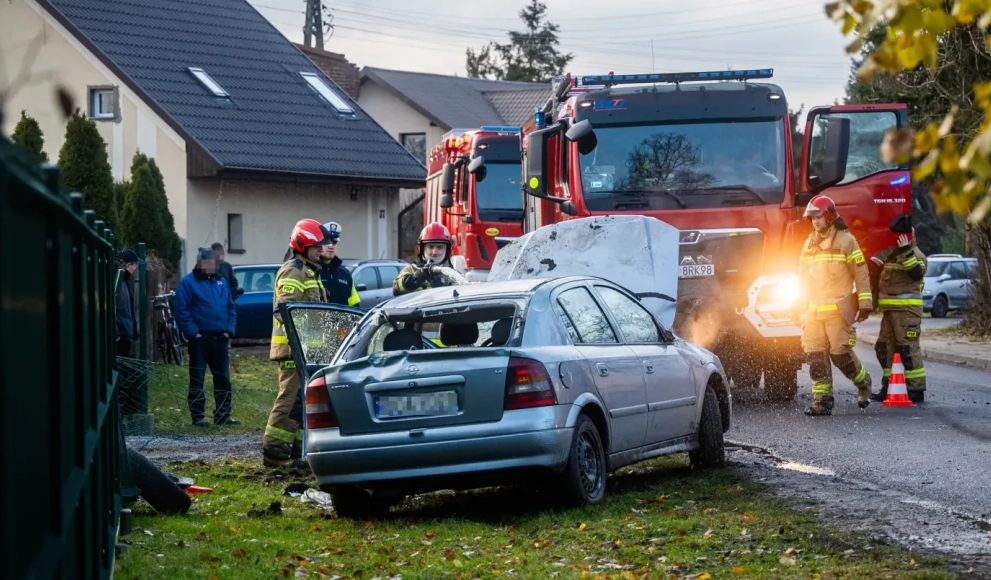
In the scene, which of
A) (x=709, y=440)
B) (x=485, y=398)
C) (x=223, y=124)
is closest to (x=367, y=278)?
(x=223, y=124)

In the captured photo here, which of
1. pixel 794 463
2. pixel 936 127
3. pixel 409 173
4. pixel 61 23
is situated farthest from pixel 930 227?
pixel 936 127

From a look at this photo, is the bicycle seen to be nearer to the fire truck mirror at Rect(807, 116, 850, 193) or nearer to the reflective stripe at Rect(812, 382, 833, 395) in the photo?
the reflective stripe at Rect(812, 382, 833, 395)

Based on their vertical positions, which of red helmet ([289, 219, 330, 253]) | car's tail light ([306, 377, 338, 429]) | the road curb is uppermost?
red helmet ([289, 219, 330, 253])

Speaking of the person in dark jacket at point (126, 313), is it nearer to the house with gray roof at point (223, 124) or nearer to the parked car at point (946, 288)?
the house with gray roof at point (223, 124)

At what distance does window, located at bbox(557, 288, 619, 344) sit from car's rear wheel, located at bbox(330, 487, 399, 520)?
1591mm

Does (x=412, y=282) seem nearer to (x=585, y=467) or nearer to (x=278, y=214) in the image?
(x=585, y=467)

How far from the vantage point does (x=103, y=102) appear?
113 feet

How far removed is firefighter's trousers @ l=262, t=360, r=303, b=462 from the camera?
35.8 ft

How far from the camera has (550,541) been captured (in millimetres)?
7457

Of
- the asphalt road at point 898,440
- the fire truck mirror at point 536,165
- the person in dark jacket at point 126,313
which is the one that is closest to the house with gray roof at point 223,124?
the person in dark jacket at point 126,313

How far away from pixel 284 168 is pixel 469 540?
27.6 meters

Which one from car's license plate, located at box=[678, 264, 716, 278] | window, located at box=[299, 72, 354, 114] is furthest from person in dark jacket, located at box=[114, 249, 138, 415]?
window, located at box=[299, 72, 354, 114]

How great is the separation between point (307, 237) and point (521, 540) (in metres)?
4.35

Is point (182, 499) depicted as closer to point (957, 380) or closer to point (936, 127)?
point (936, 127)
